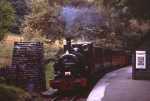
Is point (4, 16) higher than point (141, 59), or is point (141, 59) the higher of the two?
point (4, 16)

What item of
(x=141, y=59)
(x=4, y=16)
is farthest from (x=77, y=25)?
(x=4, y=16)

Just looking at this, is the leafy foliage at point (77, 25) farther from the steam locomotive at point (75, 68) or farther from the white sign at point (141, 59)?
the steam locomotive at point (75, 68)

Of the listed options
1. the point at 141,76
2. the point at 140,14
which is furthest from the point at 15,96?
the point at 141,76

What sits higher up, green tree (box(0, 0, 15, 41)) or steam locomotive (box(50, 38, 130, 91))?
green tree (box(0, 0, 15, 41))

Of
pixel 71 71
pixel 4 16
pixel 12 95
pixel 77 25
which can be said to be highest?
pixel 4 16

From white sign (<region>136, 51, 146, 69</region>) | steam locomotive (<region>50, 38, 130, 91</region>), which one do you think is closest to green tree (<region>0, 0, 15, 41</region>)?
steam locomotive (<region>50, 38, 130, 91</region>)

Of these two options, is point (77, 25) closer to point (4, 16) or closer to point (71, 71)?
point (4, 16)

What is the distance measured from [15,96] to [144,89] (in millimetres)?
7733

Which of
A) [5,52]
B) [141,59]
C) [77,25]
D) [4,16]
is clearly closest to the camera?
[4,16]

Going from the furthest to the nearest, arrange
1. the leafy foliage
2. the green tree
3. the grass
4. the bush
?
the leafy foliage
the grass
the green tree
the bush

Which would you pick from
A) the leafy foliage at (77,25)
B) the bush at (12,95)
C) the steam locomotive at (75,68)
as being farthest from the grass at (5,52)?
the bush at (12,95)

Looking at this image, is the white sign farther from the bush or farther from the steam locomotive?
the bush

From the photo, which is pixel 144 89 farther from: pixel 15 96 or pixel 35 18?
pixel 35 18

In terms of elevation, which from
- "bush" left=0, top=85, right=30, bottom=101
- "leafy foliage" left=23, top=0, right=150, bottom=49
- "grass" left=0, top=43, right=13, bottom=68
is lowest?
"bush" left=0, top=85, right=30, bottom=101
